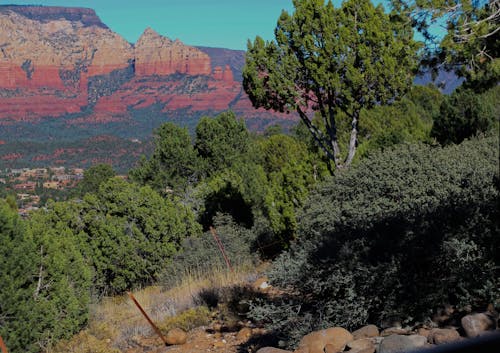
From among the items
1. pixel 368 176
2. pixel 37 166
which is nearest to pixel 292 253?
pixel 368 176

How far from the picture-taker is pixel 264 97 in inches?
510

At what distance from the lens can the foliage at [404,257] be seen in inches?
199

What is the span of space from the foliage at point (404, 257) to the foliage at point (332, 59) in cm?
466

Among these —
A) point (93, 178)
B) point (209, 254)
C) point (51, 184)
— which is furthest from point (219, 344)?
point (51, 184)

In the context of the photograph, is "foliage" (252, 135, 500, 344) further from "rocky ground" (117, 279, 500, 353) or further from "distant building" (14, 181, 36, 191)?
"distant building" (14, 181, 36, 191)

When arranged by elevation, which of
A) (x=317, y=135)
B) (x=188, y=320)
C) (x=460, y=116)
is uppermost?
(x=460, y=116)

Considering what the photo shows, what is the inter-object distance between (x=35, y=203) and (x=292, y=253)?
7593 cm

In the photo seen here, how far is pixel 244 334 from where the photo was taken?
689 cm

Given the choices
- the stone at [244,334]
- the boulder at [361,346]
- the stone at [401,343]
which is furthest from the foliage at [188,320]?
the stone at [401,343]

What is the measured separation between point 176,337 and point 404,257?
10.8ft

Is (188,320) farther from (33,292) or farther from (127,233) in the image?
(127,233)

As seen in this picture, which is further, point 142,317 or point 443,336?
point 142,317

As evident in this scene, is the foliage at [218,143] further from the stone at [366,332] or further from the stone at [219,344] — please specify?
the stone at [366,332]

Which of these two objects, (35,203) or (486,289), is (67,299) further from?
(35,203)
